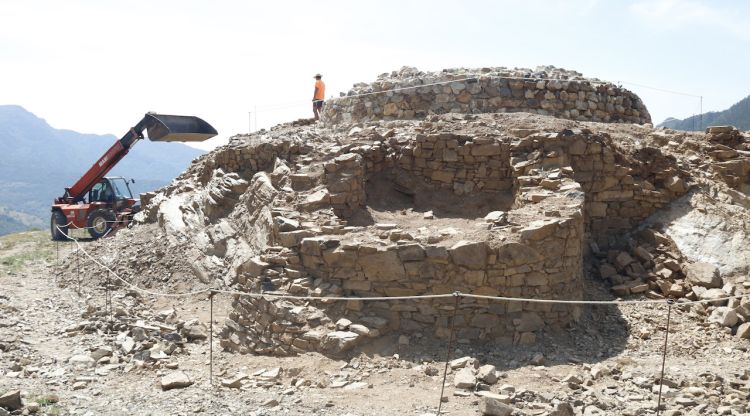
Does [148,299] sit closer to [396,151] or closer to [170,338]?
[170,338]

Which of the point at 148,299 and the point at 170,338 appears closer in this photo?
the point at 170,338

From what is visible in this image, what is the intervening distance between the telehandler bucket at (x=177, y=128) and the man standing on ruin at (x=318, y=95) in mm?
2847

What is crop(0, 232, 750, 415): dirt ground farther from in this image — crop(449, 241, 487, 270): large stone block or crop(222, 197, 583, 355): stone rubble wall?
crop(449, 241, 487, 270): large stone block

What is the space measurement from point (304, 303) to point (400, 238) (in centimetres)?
156

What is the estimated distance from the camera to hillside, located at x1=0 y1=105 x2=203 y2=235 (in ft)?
411

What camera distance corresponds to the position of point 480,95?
12656 mm

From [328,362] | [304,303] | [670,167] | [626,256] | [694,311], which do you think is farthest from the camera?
[670,167]

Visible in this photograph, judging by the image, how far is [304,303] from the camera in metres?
7.53

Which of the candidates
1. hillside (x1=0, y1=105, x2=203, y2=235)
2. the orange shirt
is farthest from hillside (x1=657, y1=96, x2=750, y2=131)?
hillside (x1=0, y1=105, x2=203, y2=235)

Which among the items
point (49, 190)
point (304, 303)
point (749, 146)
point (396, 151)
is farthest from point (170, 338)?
point (49, 190)

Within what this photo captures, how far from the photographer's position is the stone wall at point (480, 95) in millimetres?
12648

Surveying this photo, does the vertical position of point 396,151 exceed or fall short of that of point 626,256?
it exceeds it

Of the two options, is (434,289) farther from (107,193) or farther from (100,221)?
(107,193)

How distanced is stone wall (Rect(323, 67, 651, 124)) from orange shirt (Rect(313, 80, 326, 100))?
6.09 ft
